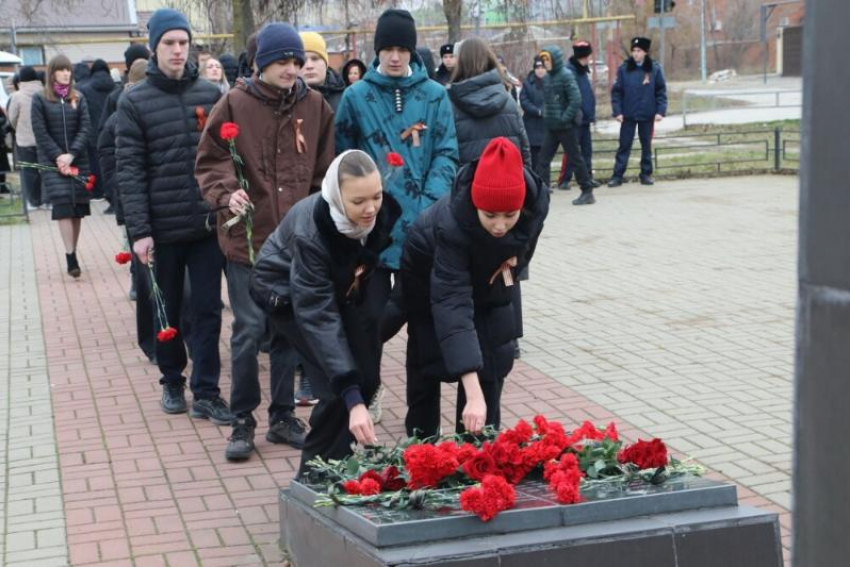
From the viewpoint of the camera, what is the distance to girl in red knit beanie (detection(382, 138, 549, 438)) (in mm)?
4406

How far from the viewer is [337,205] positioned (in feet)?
14.5

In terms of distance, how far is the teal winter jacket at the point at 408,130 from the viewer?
6.14m

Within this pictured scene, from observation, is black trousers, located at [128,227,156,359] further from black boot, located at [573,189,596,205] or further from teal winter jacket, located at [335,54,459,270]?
black boot, located at [573,189,596,205]

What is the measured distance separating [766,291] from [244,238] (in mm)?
4801

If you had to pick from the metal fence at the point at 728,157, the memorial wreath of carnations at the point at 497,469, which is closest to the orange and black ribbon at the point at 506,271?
the memorial wreath of carnations at the point at 497,469

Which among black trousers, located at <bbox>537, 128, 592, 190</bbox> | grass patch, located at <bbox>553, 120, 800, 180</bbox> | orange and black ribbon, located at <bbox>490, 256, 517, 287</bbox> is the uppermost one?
orange and black ribbon, located at <bbox>490, 256, 517, 287</bbox>

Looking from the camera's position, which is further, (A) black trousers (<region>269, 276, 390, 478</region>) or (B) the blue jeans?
(B) the blue jeans

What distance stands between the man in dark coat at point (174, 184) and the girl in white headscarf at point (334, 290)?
1703mm

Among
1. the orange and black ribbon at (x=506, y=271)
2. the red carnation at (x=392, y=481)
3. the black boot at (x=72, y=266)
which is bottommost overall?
the black boot at (x=72, y=266)

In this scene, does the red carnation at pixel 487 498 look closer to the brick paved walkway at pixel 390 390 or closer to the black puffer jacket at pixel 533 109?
the brick paved walkway at pixel 390 390

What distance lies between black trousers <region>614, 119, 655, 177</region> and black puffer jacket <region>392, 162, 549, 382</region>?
12.0m

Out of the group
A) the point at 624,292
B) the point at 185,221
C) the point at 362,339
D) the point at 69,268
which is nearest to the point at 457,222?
the point at 362,339

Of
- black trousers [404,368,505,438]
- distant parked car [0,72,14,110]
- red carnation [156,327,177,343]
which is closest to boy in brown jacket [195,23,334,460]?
red carnation [156,327,177,343]

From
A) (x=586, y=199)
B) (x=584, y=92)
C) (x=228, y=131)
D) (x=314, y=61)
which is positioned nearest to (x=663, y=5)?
(x=584, y=92)
